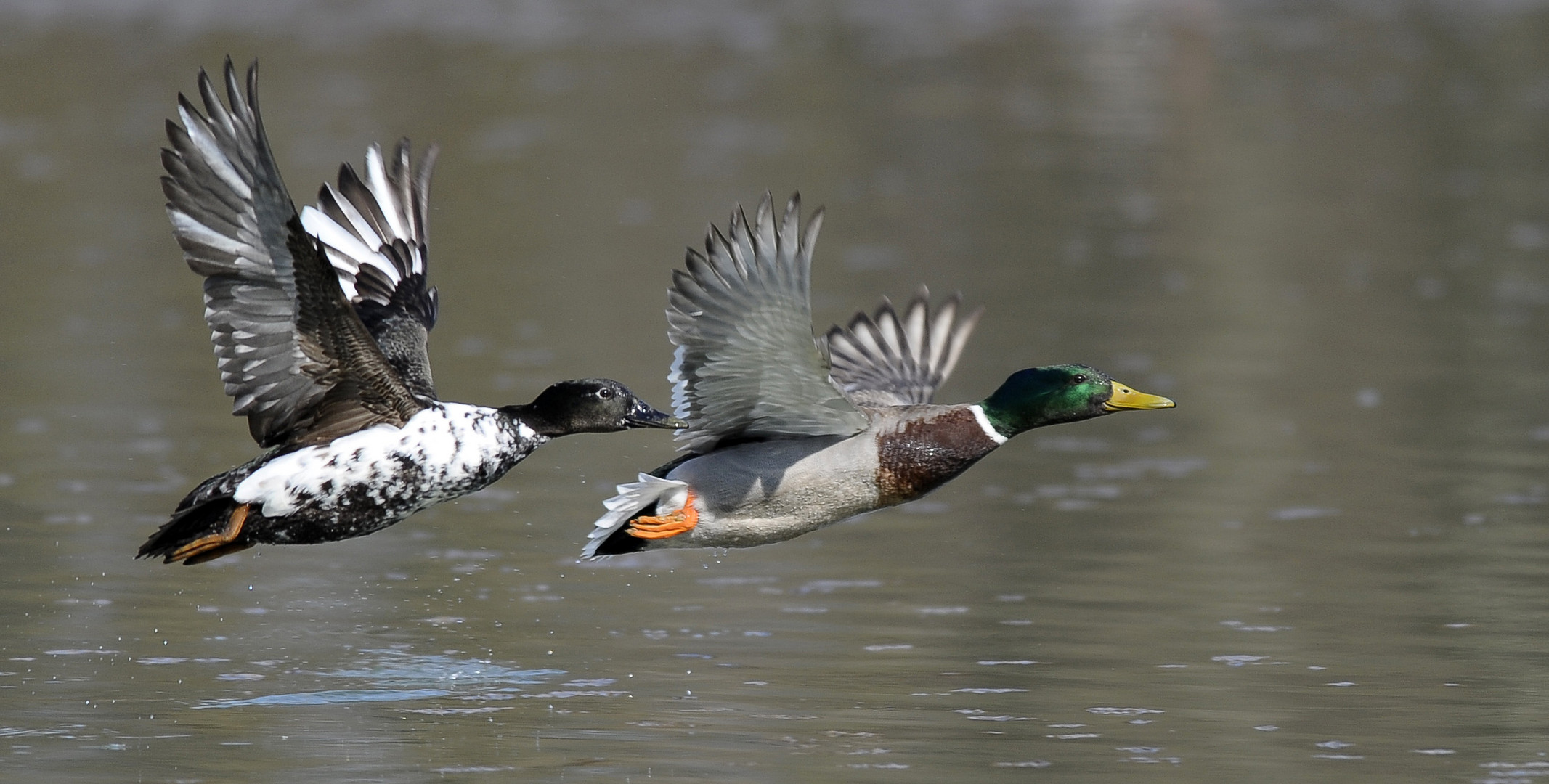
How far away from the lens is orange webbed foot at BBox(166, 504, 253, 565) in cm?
825

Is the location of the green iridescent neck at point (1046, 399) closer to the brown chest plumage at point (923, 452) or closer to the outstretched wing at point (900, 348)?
the brown chest plumage at point (923, 452)

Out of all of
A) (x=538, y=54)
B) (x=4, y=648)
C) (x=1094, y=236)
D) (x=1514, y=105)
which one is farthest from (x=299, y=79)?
(x=4, y=648)

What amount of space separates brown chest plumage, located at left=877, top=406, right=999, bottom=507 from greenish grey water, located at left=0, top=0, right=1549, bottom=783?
2.31ft

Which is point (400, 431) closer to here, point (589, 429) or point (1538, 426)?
point (589, 429)

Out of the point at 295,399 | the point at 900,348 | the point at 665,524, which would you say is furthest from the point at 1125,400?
the point at 295,399

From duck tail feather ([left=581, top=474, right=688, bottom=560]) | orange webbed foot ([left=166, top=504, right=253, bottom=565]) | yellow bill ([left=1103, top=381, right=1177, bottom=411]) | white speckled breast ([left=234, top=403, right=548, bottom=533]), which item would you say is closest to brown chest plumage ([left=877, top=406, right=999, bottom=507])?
yellow bill ([left=1103, top=381, right=1177, bottom=411])

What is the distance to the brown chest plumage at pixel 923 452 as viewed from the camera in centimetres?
863

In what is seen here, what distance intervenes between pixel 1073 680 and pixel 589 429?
2.04 metres

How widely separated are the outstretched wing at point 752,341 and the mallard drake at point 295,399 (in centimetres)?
28

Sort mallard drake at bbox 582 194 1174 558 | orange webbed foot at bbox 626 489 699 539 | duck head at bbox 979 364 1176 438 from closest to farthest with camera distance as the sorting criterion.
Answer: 1. mallard drake at bbox 582 194 1174 558
2. orange webbed foot at bbox 626 489 699 539
3. duck head at bbox 979 364 1176 438

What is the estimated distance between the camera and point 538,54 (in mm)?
34406

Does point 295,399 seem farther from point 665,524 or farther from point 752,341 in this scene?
point 752,341

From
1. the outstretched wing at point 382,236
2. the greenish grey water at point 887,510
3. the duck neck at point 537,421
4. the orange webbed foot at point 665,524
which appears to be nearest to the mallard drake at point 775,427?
the orange webbed foot at point 665,524

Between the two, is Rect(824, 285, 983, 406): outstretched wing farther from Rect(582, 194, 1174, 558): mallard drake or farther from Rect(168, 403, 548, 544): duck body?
Rect(168, 403, 548, 544): duck body
